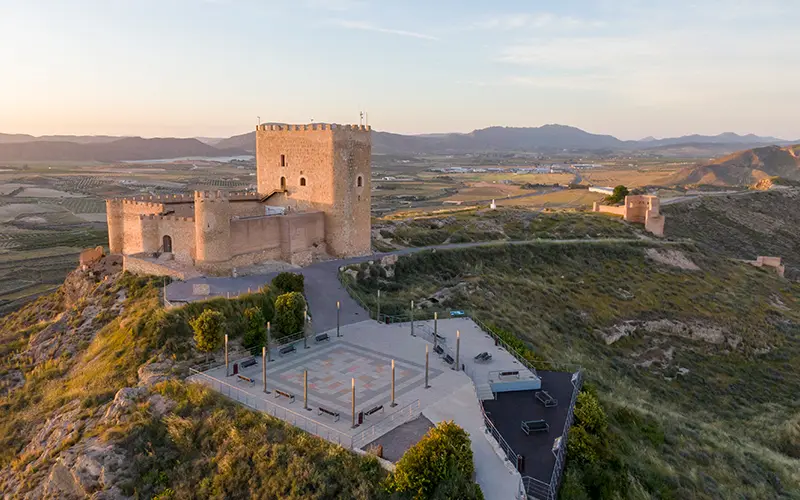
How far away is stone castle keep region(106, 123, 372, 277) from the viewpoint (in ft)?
96.2

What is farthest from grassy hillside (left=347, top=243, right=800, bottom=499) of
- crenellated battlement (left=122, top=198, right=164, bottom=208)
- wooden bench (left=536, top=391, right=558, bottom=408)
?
crenellated battlement (left=122, top=198, right=164, bottom=208)

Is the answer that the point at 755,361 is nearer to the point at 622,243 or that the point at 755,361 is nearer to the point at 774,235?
the point at 622,243

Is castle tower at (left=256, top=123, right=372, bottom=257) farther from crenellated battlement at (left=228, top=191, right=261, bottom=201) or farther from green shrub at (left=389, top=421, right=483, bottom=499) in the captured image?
green shrub at (left=389, top=421, right=483, bottom=499)

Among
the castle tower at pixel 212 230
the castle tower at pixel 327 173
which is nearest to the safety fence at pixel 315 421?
the castle tower at pixel 212 230

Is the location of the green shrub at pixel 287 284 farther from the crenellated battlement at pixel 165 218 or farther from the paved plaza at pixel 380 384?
the crenellated battlement at pixel 165 218

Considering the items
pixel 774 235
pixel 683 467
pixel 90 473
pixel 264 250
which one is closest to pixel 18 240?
pixel 264 250

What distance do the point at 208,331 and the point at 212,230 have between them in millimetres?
9430

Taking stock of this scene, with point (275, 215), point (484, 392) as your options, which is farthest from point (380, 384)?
point (275, 215)

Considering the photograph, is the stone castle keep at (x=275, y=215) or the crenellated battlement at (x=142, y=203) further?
the crenellated battlement at (x=142, y=203)

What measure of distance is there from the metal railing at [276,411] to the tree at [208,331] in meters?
1.00

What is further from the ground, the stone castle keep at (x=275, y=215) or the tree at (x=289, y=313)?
the stone castle keep at (x=275, y=215)

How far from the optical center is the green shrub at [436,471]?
1292cm

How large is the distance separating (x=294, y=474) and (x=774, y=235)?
85.6 m

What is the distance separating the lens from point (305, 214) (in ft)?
109
